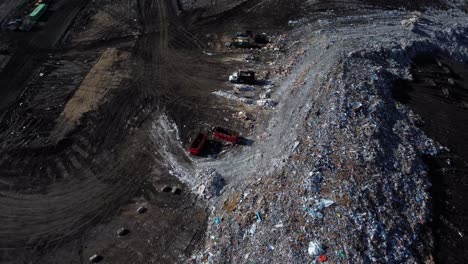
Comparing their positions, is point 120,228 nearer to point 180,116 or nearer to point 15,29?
point 180,116

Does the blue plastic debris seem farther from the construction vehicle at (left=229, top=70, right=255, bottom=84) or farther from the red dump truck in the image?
the construction vehicle at (left=229, top=70, right=255, bottom=84)

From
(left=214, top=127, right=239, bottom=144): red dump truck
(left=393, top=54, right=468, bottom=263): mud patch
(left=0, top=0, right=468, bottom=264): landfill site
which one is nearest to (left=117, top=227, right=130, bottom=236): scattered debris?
(left=0, top=0, right=468, bottom=264): landfill site

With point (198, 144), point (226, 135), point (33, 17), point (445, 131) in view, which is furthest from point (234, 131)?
point (33, 17)

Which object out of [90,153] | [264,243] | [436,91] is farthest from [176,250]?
[436,91]

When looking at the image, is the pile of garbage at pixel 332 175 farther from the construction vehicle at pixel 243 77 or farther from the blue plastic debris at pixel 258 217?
the construction vehicle at pixel 243 77

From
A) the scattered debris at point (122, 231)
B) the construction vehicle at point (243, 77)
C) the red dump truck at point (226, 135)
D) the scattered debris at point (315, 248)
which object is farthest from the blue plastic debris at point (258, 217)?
the construction vehicle at point (243, 77)

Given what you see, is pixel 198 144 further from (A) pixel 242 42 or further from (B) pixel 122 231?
(A) pixel 242 42
